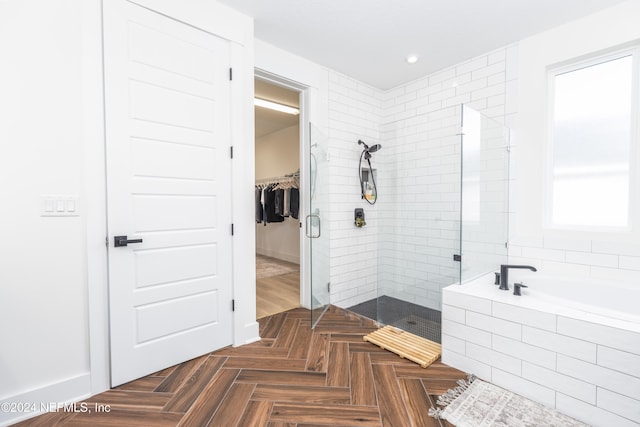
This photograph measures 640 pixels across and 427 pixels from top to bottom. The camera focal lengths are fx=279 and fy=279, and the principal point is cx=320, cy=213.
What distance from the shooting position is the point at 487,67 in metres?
2.73

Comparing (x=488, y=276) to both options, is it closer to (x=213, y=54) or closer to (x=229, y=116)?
(x=229, y=116)

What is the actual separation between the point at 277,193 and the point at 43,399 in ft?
13.1

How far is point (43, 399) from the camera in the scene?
154 centimetres

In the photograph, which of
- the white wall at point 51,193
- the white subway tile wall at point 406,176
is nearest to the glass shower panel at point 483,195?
the white subway tile wall at point 406,176

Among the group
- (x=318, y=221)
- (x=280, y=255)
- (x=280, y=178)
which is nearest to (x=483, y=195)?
(x=318, y=221)

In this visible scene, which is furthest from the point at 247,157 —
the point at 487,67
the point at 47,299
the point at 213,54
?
the point at 487,67

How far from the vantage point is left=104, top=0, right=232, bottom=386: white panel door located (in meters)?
1.73

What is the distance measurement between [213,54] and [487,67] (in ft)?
8.31

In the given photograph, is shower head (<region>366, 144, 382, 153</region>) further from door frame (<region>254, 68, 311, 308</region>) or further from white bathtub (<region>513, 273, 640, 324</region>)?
white bathtub (<region>513, 273, 640, 324</region>)

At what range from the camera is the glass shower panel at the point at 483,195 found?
214 cm

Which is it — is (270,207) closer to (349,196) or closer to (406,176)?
(349,196)

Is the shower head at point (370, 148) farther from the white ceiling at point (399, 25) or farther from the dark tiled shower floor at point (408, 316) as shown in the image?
the dark tiled shower floor at point (408, 316)

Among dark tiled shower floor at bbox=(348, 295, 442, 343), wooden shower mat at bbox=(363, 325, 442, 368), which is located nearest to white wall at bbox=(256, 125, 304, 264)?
dark tiled shower floor at bbox=(348, 295, 442, 343)

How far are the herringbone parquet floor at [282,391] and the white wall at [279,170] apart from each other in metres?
3.29
